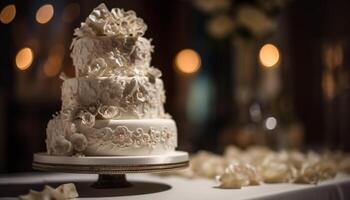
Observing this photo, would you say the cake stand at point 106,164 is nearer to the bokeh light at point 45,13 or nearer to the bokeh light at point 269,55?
the bokeh light at point 45,13

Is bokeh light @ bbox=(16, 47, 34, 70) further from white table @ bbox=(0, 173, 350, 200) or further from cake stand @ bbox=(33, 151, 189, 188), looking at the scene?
cake stand @ bbox=(33, 151, 189, 188)

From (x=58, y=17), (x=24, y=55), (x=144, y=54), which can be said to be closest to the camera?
(x=144, y=54)

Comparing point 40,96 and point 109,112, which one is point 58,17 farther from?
point 109,112

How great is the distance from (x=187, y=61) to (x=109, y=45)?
2.74m

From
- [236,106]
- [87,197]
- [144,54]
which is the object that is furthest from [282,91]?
[87,197]

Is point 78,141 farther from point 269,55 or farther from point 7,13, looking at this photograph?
point 269,55

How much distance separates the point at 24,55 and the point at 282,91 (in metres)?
2.04

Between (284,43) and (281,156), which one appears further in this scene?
(284,43)

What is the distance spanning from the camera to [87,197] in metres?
1.94

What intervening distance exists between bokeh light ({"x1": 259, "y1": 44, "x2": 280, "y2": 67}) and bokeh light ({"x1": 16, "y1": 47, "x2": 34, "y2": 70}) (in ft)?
5.32

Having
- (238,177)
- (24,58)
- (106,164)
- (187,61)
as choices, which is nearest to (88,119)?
(106,164)

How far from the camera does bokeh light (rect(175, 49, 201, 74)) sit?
4.85 meters

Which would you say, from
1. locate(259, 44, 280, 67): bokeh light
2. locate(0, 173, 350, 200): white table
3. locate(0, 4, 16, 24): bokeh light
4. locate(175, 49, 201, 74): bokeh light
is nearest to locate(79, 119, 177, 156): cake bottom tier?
locate(0, 173, 350, 200): white table

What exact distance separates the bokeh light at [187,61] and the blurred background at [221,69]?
0.03 ft
